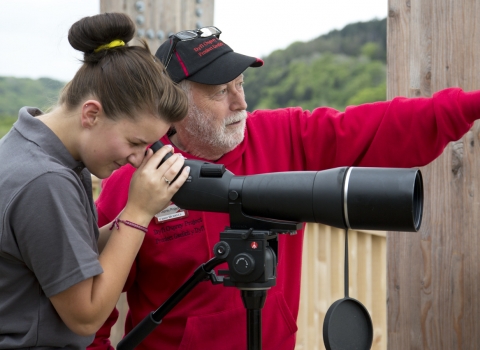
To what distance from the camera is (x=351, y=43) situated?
17.1 feet

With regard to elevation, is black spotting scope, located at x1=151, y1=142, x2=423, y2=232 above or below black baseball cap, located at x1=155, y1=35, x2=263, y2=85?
below

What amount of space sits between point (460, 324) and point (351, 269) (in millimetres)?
1237

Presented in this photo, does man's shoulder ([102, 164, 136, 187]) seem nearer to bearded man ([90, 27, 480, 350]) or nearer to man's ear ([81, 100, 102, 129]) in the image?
bearded man ([90, 27, 480, 350])

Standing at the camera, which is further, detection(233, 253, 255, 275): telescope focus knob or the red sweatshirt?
the red sweatshirt

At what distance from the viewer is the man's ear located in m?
1.39

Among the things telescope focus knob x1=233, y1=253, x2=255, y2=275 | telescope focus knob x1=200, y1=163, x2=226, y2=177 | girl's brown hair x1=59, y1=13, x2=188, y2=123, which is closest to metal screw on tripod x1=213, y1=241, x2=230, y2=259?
telescope focus knob x1=233, y1=253, x2=255, y2=275

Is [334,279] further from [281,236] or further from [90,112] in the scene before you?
[90,112]

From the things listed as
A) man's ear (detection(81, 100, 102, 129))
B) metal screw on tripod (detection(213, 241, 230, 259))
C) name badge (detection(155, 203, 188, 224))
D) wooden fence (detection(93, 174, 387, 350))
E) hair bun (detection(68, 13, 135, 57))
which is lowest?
wooden fence (detection(93, 174, 387, 350))

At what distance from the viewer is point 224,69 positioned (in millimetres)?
1798

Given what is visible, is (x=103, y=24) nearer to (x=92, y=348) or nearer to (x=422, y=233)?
(x=92, y=348)

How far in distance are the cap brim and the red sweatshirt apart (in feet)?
0.65

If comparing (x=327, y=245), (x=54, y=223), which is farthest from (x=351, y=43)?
(x=54, y=223)

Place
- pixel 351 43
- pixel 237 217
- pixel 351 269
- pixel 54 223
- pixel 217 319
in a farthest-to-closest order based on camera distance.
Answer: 1. pixel 351 43
2. pixel 351 269
3. pixel 217 319
4. pixel 237 217
5. pixel 54 223

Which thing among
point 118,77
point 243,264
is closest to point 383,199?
point 243,264
